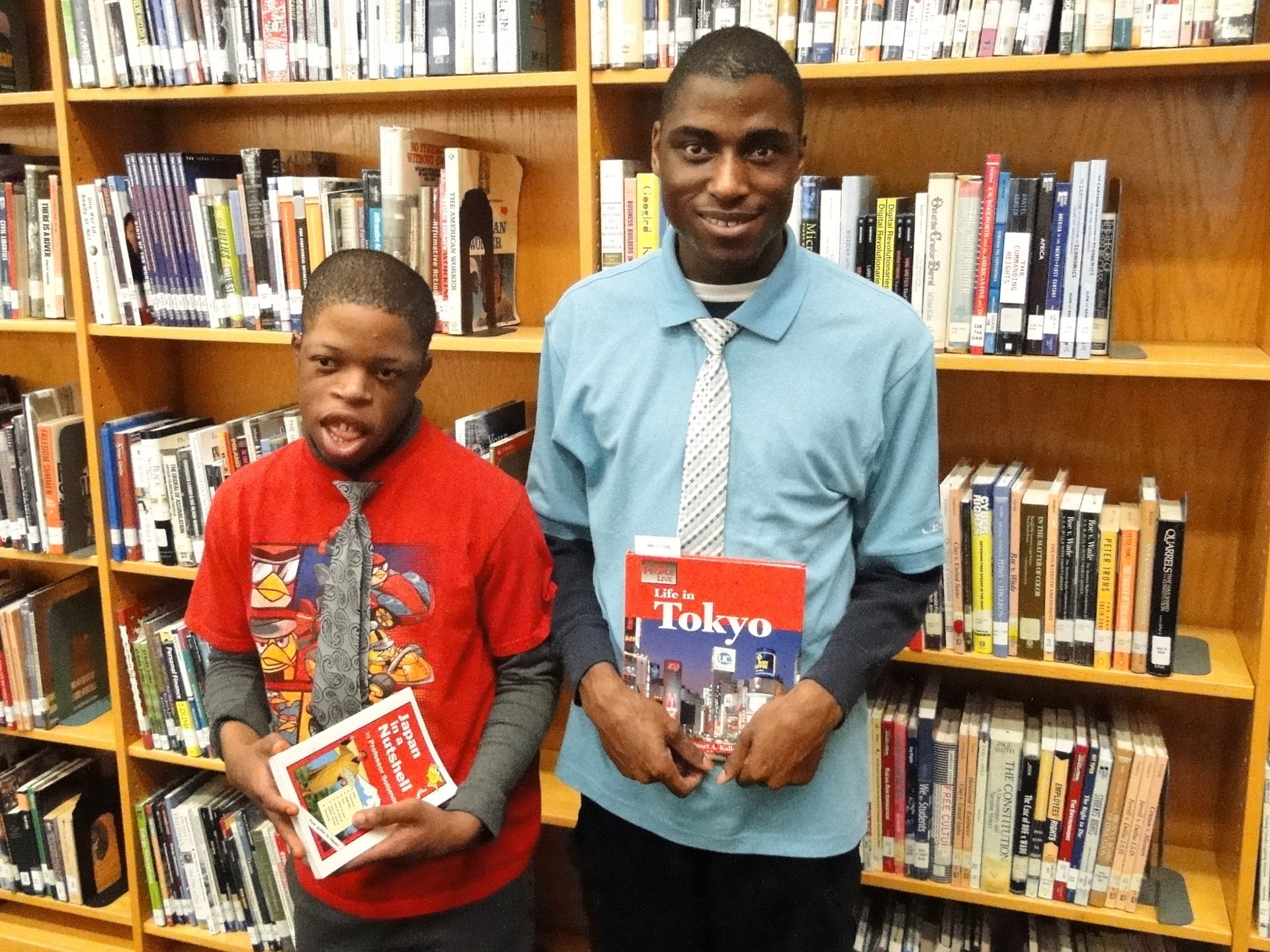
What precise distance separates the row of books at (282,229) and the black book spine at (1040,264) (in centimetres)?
95

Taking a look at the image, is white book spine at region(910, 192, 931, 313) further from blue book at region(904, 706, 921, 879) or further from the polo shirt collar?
blue book at region(904, 706, 921, 879)

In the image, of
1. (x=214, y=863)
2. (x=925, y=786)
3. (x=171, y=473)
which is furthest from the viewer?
(x=214, y=863)

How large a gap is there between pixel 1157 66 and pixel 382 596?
1360 mm

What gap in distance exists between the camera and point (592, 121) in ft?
5.89

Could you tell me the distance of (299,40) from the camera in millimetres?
1936

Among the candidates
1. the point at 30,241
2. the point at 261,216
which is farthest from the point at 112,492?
the point at 261,216

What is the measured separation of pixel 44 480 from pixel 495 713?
1386mm

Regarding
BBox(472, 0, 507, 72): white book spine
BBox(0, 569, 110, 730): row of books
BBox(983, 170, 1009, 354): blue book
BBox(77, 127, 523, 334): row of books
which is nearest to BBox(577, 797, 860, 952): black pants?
BBox(983, 170, 1009, 354): blue book

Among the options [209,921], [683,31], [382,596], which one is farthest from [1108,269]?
[209,921]

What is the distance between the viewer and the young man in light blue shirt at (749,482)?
48.1 inches

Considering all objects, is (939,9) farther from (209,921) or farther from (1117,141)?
(209,921)

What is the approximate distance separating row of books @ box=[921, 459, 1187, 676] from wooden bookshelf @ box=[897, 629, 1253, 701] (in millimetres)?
16

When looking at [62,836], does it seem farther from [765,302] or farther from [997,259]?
[997,259]

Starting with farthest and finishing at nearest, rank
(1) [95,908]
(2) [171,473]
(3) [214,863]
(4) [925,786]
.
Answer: (1) [95,908] → (3) [214,863] → (2) [171,473] → (4) [925,786]
